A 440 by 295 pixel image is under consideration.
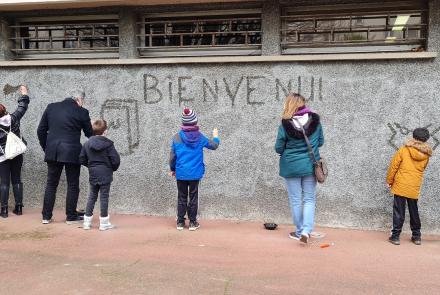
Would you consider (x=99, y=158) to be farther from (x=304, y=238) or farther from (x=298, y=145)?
(x=304, y=238)

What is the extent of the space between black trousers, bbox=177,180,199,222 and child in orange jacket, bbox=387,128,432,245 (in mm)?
2264

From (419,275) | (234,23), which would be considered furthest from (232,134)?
(419,275)

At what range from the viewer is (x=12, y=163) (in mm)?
6031

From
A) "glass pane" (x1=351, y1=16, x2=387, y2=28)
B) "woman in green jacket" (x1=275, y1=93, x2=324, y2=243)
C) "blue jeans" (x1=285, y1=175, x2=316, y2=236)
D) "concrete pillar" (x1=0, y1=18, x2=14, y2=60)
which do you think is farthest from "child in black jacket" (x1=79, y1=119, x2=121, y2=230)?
"glass pane" (x1=351, y1=16, x2=387, y2=28)

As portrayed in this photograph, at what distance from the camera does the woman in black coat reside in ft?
19.2

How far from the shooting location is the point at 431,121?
542 cm

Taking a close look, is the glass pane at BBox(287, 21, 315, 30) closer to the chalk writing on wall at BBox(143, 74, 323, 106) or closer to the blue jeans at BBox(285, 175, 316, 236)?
the chalk writing on wall at BBox(143, 74, 323, 106)

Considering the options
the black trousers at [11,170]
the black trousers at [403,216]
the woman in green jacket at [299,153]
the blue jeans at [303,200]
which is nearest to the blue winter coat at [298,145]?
the woman in green jacket at [299,153]

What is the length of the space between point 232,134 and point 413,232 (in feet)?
8.12

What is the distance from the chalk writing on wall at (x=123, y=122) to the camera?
244 inches

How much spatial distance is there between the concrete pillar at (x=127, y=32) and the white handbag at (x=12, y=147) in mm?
1873

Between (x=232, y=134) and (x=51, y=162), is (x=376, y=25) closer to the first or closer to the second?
(x=232, y=134)

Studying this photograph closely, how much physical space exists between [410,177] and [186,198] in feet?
8.50

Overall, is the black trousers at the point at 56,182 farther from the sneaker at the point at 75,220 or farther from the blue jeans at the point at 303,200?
the blue jeans at the point at 303,200
